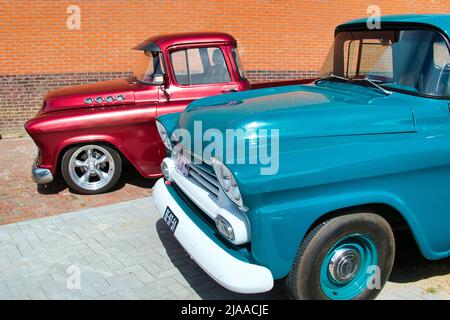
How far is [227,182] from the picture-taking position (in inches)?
116

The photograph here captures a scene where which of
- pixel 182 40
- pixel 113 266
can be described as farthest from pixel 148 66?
pixel 113 266

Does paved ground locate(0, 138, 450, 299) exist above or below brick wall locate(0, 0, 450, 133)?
below

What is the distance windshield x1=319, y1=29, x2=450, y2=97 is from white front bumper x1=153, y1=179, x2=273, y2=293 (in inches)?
70.9

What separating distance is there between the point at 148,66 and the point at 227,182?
145 inches

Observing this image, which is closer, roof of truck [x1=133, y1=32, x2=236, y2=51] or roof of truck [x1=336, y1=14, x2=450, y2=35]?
roof of truck [x1=336, y1=14, x2=450, y2=35]

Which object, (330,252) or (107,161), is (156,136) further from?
(330,252)

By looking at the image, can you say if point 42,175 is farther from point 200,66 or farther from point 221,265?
point 221,265

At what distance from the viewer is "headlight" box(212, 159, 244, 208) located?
287cm

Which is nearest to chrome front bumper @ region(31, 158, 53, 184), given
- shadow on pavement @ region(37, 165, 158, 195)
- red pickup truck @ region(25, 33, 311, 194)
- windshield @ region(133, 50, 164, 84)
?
red pickup truck @ region(25, 33, 311, 194)

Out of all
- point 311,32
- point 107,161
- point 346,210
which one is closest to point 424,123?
point 346,210

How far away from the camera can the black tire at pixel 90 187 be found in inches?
226

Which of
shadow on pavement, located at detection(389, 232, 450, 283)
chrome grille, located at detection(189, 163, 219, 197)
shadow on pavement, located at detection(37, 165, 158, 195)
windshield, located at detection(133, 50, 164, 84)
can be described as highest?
windshield, located at detection(133, 50, 164, 84)

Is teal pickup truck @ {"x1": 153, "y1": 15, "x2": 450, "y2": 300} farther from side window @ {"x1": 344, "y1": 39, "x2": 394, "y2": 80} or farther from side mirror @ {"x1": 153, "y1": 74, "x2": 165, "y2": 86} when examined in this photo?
side mirror @ {"x1": 153, "y1": 74, "x2": 165, "y2": 86}

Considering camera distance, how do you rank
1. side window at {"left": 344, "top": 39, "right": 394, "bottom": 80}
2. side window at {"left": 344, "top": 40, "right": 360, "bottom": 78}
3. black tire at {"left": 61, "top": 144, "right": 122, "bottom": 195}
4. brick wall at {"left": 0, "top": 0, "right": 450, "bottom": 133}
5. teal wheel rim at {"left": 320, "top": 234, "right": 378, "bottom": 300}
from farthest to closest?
brick wall at {"left": 0, "top": 0, "right": 450, "bottom": 133}, black tire at {"left": 61, "top": 144, "right": 122, "bottom": 195}, side window at {"left": 344, "top": 40, "right": 360, "bottom": 78}, side window at {"left": 344, "top": 39, "right": 394, "bottom": 80}, teal wheel rim at {"left": 320, "top": 234, "right": 378, "bottom": 300}
